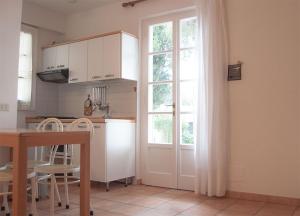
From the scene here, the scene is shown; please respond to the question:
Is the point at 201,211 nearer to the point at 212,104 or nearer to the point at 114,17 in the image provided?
the point at 212,104

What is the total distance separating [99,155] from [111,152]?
0.51 ft

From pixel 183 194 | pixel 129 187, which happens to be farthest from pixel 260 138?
pixel 129 187

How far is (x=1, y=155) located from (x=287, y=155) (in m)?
3.13

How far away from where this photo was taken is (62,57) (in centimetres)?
473

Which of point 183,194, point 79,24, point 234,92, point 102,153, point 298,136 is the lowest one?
point 183,194

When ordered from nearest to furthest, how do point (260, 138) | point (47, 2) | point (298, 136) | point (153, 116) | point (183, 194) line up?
point (298, 136), point (260, 138), point (183, 194), point (153, 116), point (47, 2)

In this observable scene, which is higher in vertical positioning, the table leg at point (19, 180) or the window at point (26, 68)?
the window at point (26, 68)

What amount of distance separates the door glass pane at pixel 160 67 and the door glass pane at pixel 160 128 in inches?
20.6

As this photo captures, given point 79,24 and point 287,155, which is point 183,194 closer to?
point 287,155

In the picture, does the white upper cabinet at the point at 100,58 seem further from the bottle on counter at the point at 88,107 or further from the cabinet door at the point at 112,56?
the bottle on counter at the point at 88,107

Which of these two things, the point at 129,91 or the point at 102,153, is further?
the point at 129,91

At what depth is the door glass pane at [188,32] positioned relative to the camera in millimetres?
3996

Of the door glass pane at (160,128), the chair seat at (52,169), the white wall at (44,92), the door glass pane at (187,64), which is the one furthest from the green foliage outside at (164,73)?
the white wall at (44,92)

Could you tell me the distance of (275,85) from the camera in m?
3.35
